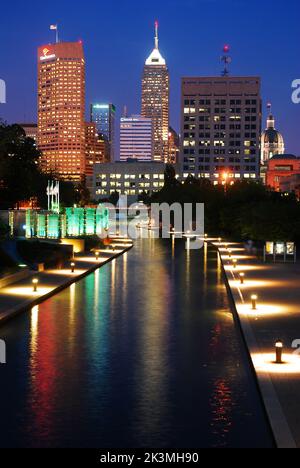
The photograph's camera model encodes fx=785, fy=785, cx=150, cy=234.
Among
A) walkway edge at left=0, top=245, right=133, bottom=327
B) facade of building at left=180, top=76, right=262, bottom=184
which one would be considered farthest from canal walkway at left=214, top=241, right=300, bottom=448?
facade of building at left=180, top=76, right=262, bottom=184

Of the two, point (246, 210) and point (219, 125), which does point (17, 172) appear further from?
point (219, 125)

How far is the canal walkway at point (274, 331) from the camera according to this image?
1019 cm

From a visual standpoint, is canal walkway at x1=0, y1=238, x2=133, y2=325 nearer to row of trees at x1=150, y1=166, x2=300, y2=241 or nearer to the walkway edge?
the walkway edge

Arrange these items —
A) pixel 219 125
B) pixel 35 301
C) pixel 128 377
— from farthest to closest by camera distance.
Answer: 1. pixel 219 125
2. pixel 35 301
3. pixel 128 377

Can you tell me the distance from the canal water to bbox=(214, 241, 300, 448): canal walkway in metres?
0.29

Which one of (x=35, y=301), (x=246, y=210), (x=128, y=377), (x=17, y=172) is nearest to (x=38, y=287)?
(x=35, y=301)

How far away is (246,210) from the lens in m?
49.5

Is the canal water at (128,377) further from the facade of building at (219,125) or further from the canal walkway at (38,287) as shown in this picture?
the facade of building at (219,125)

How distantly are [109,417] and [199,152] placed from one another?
620 ft

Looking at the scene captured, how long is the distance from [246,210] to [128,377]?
37145mm

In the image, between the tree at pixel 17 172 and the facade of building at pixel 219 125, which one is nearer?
the tree at pixel 17 172

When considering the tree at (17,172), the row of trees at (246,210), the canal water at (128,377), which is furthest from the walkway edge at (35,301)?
the tree at (17,172)

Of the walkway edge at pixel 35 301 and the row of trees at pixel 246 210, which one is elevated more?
the row of trees at pixel 246 210

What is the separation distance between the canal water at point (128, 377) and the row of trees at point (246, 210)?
1617cm
